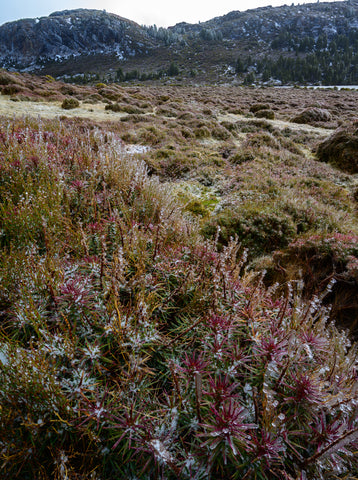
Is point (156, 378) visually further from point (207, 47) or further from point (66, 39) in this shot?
point (66, 39)

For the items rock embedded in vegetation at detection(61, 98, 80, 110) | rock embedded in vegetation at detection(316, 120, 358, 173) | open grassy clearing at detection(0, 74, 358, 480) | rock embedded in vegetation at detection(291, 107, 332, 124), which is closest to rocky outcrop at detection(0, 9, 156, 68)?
rock embedded in vegetation at detection(291, 107, 332, 124)

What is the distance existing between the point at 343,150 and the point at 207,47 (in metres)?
119

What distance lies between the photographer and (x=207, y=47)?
102 m

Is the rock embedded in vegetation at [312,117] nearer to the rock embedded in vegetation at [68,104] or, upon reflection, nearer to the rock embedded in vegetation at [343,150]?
the rock embedded in vegetation at [343,150]

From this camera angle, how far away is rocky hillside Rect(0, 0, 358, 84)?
7694 centimetres

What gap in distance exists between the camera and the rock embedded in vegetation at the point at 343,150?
10258 millimetres

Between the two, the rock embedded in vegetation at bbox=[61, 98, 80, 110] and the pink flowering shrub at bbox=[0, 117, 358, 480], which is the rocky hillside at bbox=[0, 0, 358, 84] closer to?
the rock embedded in vegetation at bbox=[61, 98, 80, 110]

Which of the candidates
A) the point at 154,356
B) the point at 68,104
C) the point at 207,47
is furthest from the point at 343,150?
the point at 207,47

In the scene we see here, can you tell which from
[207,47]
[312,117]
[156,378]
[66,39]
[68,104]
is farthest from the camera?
[66,39]

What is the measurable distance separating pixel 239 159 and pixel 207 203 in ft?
13.7

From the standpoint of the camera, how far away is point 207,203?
7.25 m

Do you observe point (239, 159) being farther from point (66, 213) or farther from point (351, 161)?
point (66, 213)

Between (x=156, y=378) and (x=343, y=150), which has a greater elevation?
(x=343, y=150)

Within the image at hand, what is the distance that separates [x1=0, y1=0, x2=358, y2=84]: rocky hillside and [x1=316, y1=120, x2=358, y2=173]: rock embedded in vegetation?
68.5 metres
